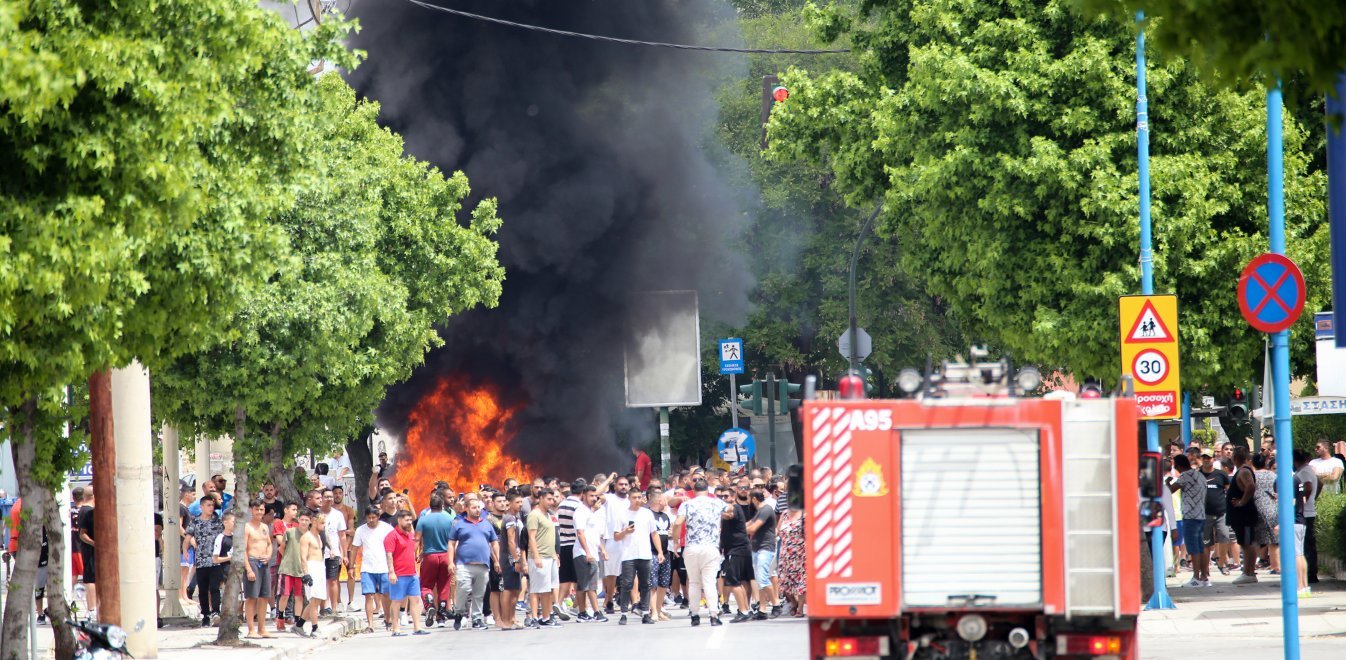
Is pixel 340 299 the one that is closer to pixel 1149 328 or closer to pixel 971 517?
pixel 1149 328

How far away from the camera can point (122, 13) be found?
1112 cm

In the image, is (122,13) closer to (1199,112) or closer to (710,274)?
(1199,112)

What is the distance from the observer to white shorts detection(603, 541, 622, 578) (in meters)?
21.6

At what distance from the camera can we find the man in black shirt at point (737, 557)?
20.6 m

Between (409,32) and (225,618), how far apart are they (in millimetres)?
20309

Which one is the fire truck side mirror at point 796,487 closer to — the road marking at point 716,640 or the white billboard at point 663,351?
the road marking at point 716,640

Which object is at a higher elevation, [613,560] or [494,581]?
[613,560]

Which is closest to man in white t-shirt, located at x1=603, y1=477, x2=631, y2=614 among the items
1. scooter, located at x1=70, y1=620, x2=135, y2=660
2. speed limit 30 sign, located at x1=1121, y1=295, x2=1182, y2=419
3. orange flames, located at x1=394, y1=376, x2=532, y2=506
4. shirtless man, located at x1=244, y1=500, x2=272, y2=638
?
shirtless man, located at x1=244, y1=500, x2=272, y2=638

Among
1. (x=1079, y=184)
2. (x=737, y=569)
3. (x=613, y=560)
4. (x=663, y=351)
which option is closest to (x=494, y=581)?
(x=613, y=560)

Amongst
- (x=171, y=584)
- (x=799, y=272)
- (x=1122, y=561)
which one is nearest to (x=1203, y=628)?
(x=1122, y=561)

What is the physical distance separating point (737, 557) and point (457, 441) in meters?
17.8

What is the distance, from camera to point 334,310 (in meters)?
21.3

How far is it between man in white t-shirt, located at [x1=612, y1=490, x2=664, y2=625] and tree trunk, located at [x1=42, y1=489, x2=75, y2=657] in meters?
8.12

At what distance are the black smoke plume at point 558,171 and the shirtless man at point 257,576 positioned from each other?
17078 mm
